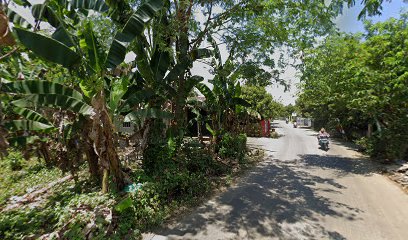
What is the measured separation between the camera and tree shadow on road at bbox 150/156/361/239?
4.97m

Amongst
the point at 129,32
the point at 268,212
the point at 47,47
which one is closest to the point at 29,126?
the point at 47,47

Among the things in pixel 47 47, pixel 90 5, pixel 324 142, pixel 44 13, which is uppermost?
pixel 90 5

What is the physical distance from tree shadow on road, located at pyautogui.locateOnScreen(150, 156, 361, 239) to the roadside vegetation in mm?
653

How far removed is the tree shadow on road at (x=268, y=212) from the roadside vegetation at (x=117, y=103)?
653 mm

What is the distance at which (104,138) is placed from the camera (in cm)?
541

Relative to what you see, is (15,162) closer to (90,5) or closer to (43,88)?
(43,88)

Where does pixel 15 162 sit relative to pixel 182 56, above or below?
below

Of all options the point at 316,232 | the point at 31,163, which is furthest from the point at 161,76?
the point at 31,163

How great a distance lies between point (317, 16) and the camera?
8.94 meters

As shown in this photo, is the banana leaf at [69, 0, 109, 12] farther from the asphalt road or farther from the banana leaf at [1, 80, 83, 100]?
the asphalt road

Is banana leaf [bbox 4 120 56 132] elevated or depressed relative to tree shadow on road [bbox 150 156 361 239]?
elevated

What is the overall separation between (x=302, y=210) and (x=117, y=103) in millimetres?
5219

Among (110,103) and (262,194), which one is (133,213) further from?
(262,194)

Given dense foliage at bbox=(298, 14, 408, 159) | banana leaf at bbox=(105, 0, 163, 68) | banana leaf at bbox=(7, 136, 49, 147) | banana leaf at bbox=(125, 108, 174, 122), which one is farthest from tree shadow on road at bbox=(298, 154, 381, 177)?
banana leaf at bbox=(7, 136, 49, 147)
